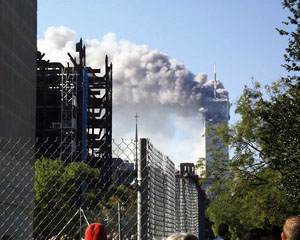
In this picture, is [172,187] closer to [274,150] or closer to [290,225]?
[290,225]

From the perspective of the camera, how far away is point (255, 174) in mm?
40594

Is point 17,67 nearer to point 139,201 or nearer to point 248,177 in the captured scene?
point 248,177

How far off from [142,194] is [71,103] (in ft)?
369

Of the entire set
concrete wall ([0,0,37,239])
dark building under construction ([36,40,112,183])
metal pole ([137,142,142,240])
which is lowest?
metal pole ([137,142,142,240])

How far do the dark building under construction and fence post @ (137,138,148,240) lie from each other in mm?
103860

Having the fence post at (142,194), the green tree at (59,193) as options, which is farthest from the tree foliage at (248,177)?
the fence post at (142,194)

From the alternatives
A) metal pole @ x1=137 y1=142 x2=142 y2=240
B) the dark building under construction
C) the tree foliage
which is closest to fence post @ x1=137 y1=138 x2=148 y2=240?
metal pole @ x1=137 y1=142 x2=142 y2=240

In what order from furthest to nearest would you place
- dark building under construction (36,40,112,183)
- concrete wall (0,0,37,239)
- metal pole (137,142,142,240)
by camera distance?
dark building under construction (36,40,112,183) → concrete wall (0,0,37,239) → metal pole (137,142,142,240)

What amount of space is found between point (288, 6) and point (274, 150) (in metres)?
3.96

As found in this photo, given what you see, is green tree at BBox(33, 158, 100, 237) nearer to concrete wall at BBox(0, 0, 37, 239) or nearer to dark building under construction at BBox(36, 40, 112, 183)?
concrete wall at BBox(0, 0, 37, 239)

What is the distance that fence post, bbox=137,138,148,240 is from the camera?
24.5 ft

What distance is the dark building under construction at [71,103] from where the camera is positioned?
118 metres

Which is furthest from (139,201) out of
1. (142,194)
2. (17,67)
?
(17,67)

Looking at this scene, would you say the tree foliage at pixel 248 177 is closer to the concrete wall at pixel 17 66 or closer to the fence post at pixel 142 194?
the concrete wall at pixel 17 66
